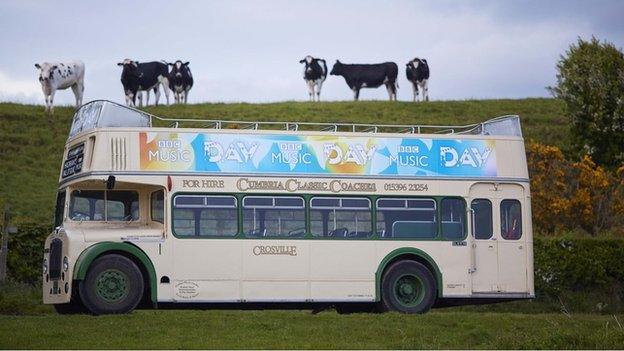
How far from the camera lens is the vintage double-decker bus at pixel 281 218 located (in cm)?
2158

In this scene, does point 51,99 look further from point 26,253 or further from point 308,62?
point 26,253

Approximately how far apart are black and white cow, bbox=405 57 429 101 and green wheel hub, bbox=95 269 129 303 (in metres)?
47.2

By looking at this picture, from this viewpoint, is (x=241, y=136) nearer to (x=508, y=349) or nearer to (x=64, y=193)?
(x=64, y=193)

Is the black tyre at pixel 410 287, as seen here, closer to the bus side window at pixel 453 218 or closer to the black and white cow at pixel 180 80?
the bus side window at pixel 453 218

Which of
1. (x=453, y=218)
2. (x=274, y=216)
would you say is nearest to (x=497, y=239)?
(x=453, y=218)

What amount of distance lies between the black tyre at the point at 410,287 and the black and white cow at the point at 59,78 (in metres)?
36.4

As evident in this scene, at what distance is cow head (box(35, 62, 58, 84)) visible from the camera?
5647 centimetres

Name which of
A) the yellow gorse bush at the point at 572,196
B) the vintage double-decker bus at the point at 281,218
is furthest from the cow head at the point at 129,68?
the vintage double-decker bus at the point at 281,218

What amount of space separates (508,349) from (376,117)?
132 ft

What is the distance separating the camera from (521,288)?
23.5 m

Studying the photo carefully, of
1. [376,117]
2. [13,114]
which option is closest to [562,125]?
[376,117]

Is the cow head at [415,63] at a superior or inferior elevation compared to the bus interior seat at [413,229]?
superior

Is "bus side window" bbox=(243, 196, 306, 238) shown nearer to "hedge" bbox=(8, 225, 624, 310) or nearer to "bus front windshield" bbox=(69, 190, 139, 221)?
"bus front windshield" bbox=(69, 190, 139, 221)

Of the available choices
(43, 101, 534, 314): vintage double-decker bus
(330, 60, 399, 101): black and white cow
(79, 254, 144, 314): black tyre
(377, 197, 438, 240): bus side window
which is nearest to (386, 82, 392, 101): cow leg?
(330, 60, 399, 101): black and white cow
